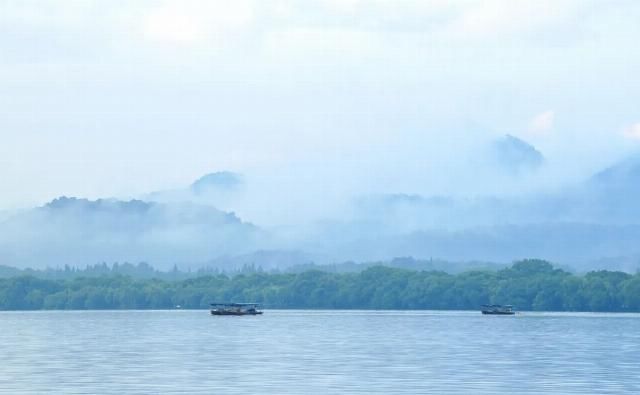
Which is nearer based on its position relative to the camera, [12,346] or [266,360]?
[266,360]

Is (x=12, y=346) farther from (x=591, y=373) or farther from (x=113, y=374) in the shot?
(x=591, y=373)

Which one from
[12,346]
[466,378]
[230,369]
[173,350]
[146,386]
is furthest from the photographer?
[12,346]

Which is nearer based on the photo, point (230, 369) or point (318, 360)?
point (230, 369)

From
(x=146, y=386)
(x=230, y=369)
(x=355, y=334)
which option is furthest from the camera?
(x=355, y=334)

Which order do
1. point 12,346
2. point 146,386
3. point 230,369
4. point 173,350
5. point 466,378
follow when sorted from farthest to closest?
1. point 12,346
2. point 173,350
3. point 230,369
4. point 466,378
5. point 146,386

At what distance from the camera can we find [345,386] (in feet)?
282

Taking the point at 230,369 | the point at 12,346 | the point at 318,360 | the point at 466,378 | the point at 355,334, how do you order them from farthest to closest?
the point at 355,334 → the point at 12,346 → the point at 318,360 → the point at 230,369 → the point at 466,378

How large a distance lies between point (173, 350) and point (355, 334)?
4771cm

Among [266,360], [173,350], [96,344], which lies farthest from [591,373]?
[96,344]

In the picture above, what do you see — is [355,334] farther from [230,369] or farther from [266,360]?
[230,369]

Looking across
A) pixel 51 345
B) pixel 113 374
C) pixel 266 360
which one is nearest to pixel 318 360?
pixel 266 360

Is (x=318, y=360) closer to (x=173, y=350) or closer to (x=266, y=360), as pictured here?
(x=266, y=360)

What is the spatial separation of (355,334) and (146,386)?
291ft

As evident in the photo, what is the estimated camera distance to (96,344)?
478 feet
